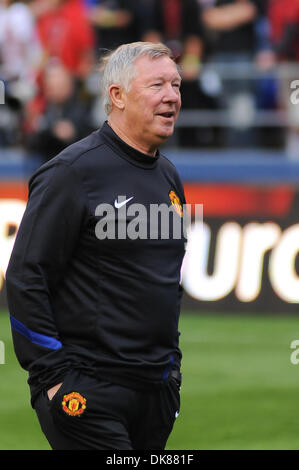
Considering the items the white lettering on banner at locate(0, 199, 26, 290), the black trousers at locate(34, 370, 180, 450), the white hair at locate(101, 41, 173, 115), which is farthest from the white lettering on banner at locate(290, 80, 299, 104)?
the black trousers at locate(34, 370, 180, 450)

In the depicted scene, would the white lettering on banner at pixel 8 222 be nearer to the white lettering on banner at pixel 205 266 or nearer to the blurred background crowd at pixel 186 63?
the blurred background crowd at pixel 186 63

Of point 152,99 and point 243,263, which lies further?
point 243,263

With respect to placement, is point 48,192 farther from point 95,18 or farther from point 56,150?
point 95,18

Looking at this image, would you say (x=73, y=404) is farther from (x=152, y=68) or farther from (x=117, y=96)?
(x=152, y=68)

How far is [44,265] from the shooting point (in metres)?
4.03

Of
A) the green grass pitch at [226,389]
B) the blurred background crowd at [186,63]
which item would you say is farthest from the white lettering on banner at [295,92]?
the green grass pitch at [226,389]

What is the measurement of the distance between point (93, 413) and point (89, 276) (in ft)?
1.78

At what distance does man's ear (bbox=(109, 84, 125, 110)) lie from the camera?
4.14 m

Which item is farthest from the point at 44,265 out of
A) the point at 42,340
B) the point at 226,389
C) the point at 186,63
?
the point at 186,63

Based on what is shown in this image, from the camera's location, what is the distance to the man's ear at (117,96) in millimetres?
4141

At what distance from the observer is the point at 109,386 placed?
4066 mm

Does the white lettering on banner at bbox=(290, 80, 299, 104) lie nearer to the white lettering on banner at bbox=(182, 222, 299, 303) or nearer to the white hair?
the white lettering on banner at bbox=(182, 222, 299, 303)

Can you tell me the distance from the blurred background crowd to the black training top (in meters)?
8.58

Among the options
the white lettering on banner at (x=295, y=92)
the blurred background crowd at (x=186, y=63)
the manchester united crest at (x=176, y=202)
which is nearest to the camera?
the manchester united crest at (x=176, y=202)
